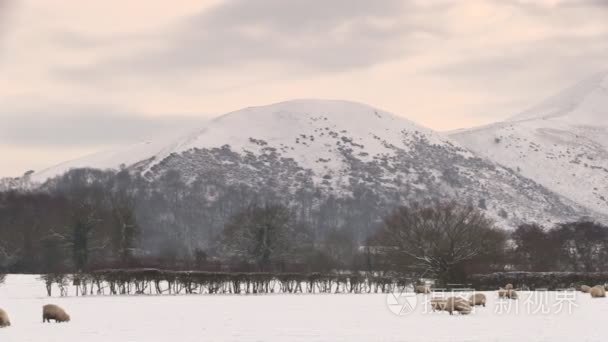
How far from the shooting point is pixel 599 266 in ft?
370

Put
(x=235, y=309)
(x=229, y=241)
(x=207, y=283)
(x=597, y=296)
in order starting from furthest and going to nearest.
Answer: (x=229, y=241)
(x=207, y=283)
(x=597, y=296)
(x=235, y=309)

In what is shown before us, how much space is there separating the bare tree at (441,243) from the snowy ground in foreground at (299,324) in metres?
26.0

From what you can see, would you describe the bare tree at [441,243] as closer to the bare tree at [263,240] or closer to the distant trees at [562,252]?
the bare tree at [263,240]

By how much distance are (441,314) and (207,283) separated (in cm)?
3049

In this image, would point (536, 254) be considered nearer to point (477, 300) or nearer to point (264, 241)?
point (264, 241)

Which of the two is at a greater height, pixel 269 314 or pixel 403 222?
pixel 403 222

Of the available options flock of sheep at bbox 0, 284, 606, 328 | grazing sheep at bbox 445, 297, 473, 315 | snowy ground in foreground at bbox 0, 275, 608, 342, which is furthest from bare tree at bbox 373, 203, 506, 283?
grazing sheep at bbox 445, 297, 473, 315

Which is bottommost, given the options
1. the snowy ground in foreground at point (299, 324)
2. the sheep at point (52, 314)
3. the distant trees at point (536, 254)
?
the snowy ground in foreground at point (299, 324)

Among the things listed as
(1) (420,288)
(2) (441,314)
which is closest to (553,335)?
(2) (441,314)

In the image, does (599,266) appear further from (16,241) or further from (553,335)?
(553,335)

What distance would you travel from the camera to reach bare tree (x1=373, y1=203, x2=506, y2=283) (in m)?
75.1

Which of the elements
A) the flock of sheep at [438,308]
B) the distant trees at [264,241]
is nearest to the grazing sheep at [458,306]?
the flock of sheep at [438,308]

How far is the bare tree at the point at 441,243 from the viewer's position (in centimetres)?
7512

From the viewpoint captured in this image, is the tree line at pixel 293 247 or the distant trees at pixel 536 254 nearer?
the tree line at pixel 293 247
